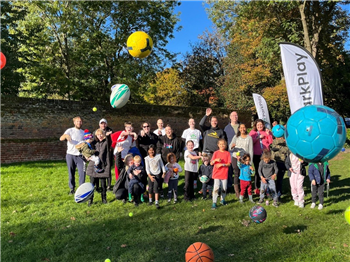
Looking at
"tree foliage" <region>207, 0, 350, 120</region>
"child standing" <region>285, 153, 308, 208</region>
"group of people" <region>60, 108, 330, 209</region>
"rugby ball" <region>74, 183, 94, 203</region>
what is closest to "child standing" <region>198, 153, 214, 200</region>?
"group of people" <region>60, 108, 330, 209</region>

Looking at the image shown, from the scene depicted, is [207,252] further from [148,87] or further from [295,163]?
[148,87]

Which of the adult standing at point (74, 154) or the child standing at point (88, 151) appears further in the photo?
the adult standing at point (74, 154)

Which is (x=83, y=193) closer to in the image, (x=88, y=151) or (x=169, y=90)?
(x=88, y=151)

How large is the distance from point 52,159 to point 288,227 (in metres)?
9.88

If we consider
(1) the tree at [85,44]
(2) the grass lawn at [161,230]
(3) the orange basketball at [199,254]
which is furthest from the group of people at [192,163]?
(1) the tree at [85,44]

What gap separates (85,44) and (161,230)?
14097 mm

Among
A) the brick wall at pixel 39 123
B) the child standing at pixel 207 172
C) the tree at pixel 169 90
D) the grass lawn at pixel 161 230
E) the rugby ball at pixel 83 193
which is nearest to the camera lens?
the grass lawn at pixel 161 230

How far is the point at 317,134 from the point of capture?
3.49 meters

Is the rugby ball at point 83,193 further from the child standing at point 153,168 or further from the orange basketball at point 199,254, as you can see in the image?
the orange basketball at point 199,254

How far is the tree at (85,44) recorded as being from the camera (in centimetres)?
1521

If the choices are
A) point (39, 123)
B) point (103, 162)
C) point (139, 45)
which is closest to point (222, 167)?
point (103, 162)

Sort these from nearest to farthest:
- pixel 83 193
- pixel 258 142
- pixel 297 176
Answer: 1. pixel 83 193
2. pixel 297 176
3. pixel 258 142

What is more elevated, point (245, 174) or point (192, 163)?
point (192, 163)

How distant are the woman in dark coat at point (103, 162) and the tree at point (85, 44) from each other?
10.1 m
